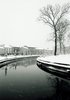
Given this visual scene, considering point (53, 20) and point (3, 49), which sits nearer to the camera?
point (53, 20)

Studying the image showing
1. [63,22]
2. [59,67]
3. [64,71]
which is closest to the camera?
[64,71]

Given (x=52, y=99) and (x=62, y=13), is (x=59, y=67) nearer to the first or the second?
(x=52, y=99)

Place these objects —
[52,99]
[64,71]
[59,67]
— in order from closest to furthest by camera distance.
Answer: [52,99]
[64,71]
[59,67]

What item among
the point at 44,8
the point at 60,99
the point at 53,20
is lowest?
the point at 60,99

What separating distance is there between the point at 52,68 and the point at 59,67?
162 centimetres

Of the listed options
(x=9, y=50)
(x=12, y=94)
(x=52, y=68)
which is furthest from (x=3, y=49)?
(x=12, y=94)

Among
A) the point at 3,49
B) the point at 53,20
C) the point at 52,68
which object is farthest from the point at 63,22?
the point at 3,49

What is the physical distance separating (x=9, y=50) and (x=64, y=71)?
119m

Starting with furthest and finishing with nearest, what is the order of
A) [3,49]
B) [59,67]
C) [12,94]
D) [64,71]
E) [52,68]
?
1. [3,49]
2. [52,68]
3. [59,67]
4. [64,71]
5. [12,94]

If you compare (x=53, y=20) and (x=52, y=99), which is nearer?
(x=52, y=99)

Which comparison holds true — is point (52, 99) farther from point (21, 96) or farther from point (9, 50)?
point (9, 50)

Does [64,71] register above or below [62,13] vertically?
below

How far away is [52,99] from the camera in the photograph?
6.91 metres

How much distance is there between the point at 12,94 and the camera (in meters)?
7.66
